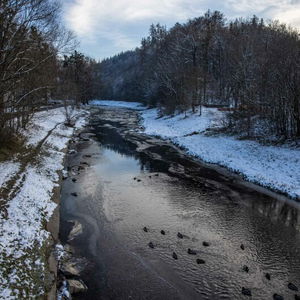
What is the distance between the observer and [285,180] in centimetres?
1877

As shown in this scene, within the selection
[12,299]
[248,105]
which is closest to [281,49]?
[248,105]

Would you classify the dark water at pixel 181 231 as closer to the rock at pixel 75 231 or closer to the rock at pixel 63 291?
the rock at pixel 75 231

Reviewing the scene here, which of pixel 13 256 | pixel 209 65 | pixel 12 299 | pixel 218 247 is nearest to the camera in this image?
pixel 12 299

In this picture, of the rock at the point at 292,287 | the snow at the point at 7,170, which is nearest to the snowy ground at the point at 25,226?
the snow at the point at 7,170

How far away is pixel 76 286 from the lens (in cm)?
891

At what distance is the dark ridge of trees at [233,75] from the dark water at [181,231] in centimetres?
1008

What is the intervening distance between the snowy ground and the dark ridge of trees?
1965 cm

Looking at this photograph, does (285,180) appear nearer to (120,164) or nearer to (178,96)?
(120,164)

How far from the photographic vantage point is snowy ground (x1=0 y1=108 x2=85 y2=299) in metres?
7.71

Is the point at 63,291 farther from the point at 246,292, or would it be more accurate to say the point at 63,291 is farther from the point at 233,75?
the point at 233,75

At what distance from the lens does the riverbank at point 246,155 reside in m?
19.0

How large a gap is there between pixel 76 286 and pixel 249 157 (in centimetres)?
1846

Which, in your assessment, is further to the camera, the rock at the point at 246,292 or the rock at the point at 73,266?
the rock at the point at 73,266

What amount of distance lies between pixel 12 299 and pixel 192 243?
22.9 feet
